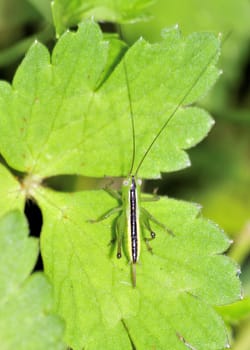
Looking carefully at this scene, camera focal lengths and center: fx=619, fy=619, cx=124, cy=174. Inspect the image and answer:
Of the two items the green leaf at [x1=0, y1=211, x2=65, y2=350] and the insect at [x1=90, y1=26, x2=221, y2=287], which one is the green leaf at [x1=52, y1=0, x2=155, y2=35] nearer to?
the insect at [x1=90, y1=26, x2=221, y2=287]

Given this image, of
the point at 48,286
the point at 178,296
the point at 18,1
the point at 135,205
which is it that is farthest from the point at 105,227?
the point at 18,1

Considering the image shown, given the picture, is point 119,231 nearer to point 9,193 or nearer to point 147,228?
point 147,228

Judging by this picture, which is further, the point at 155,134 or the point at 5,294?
the point at 155,134

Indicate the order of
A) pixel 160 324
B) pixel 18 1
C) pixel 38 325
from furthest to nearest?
1. pixel 18 1
2. pixel 160 324
3. pixel 38 325

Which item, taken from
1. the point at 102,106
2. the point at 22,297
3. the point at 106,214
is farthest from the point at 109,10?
the point at 22,297

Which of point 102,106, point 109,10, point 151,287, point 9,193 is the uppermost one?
point 109,10

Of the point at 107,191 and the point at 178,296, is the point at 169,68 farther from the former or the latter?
the point at 178,296
